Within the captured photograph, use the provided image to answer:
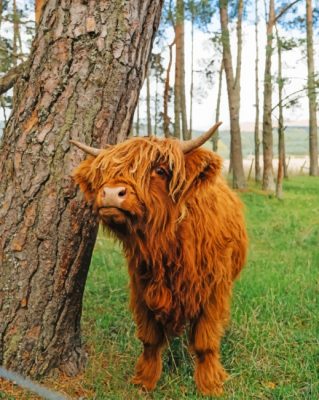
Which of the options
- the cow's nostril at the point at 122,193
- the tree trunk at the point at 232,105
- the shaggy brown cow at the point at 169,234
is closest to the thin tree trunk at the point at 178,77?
the tree trunk at the point at 232,105

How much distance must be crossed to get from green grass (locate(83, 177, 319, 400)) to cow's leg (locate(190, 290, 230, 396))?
95mm

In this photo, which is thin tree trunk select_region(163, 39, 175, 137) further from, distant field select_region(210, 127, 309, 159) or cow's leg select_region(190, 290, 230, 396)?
distant field select_region(210, 127, 309, 159)

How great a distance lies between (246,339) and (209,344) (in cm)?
63

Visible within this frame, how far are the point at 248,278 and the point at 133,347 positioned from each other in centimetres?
199

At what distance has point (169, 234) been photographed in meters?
3.10

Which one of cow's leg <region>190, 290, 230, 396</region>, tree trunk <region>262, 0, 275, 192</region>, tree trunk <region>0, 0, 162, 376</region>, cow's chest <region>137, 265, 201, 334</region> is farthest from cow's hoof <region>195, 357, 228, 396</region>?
tree trunk <region>262, 0, 275, 192</region>

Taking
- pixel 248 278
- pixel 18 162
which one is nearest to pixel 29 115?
pixel 18 162

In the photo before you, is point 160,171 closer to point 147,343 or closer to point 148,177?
point 148,177

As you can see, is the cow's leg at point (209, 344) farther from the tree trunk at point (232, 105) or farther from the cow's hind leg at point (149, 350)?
the tree trunk at point (232, 105)

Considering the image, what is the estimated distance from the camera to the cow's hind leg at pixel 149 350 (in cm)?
358

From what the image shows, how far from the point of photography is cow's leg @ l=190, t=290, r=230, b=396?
351cm

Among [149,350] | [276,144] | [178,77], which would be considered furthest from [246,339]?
[276,144]

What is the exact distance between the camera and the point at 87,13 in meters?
3.30

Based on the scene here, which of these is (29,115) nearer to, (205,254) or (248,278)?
(205,254)
